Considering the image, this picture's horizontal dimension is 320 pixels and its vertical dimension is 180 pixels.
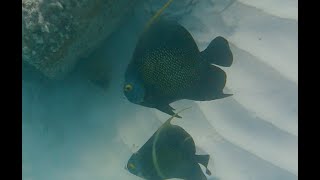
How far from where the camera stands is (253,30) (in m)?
3.14

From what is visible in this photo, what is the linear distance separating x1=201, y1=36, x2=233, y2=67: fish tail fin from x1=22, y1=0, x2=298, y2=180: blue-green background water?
0.83m

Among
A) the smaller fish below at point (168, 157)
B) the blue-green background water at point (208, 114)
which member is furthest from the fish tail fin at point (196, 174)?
the blue-green background water at point (208, 114)

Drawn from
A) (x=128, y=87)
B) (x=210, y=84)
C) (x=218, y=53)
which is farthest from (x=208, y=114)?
(x=128, y=87)

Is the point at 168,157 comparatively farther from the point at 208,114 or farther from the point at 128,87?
the point at 208,114

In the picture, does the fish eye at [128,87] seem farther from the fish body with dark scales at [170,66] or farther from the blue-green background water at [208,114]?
the blue-green background water at [208,114]

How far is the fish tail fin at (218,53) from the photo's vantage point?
2.25 metres

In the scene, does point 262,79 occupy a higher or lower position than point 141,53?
lower

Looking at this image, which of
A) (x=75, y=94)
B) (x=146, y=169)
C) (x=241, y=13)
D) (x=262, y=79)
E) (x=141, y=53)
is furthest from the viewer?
(x=75, y=94)

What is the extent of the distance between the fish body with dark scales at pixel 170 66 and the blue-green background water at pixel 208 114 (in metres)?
0.82

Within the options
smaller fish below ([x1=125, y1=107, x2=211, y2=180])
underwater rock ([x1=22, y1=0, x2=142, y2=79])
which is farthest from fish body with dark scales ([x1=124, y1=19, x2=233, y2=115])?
underwater rock ([x1=22, y1=0, x2=142, y2=79])

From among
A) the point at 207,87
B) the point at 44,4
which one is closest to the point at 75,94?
the point at 44,4

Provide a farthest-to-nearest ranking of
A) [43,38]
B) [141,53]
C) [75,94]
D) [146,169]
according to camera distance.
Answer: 1. [75,94]
2. [43,38]
3. [146,169]
4. [141,53]

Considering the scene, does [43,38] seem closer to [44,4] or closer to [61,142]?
[44,4]
